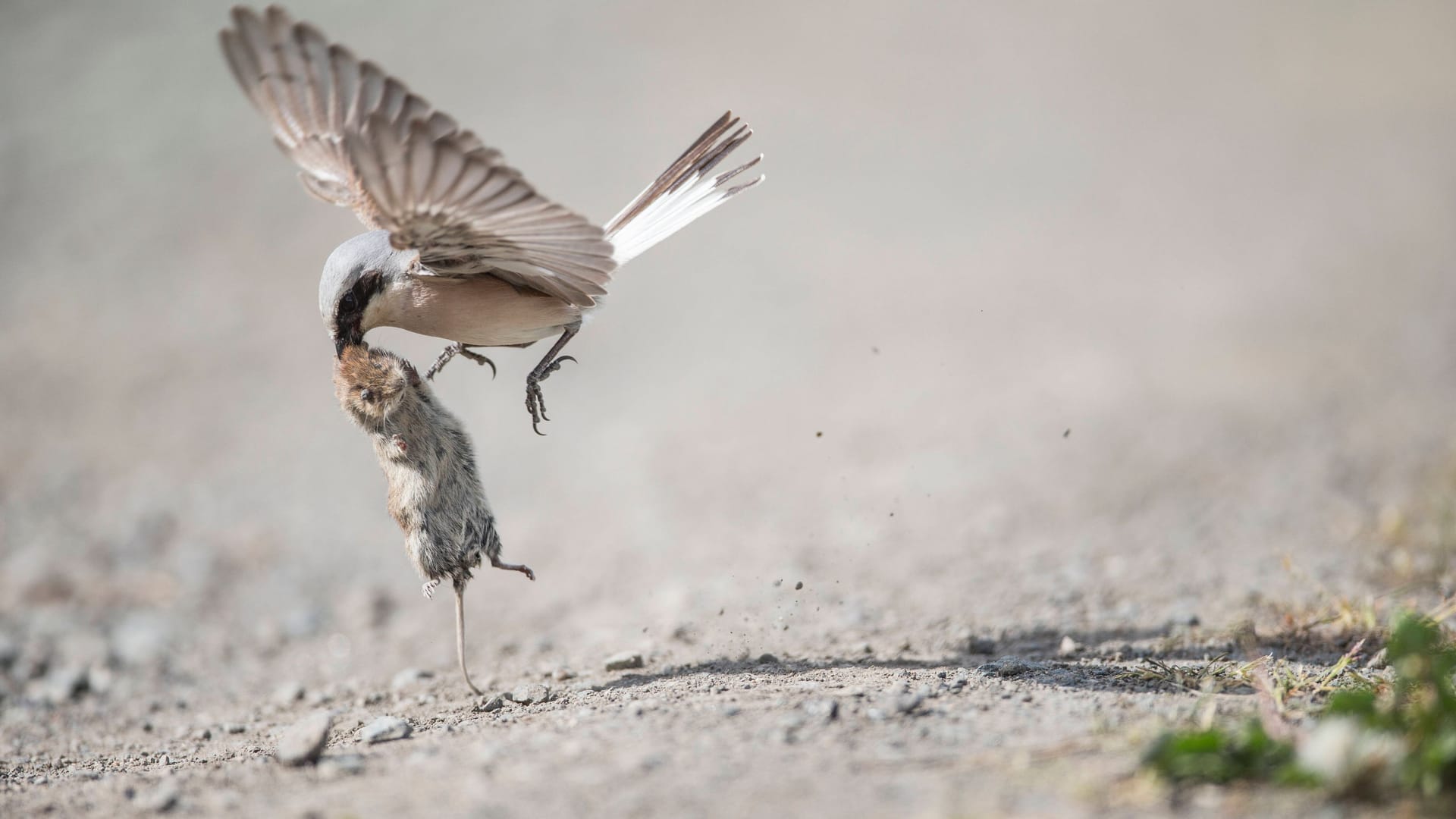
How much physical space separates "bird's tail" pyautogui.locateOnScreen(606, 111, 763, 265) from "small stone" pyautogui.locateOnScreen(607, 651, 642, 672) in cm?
168

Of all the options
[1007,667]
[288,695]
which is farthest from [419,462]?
[1007,667]

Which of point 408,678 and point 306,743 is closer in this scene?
point 306,743

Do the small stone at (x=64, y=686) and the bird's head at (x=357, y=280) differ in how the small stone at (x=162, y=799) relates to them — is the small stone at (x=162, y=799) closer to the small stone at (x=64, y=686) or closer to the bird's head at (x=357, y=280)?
the bird's head at (x=357, y=280)

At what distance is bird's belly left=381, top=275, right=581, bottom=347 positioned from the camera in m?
4.67

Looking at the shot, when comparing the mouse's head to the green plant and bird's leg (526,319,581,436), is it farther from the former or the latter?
the green plant

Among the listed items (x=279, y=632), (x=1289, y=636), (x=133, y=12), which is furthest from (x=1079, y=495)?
(x=133, y=12)

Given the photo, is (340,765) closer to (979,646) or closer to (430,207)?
(430,207)

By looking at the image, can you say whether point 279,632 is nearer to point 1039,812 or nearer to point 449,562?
point 449,562

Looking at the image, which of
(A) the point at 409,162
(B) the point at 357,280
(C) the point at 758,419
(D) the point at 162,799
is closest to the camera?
(D) the point at 162,799

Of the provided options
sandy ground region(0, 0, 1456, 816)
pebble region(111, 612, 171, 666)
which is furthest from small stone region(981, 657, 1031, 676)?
pebble region(111, 612, 171, 666)

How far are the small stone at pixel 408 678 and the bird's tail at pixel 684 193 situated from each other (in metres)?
2.02

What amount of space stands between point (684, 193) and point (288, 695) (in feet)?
9.30

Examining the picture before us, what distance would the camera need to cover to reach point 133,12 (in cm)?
Result: 1634

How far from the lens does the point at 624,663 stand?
15.8 feet
